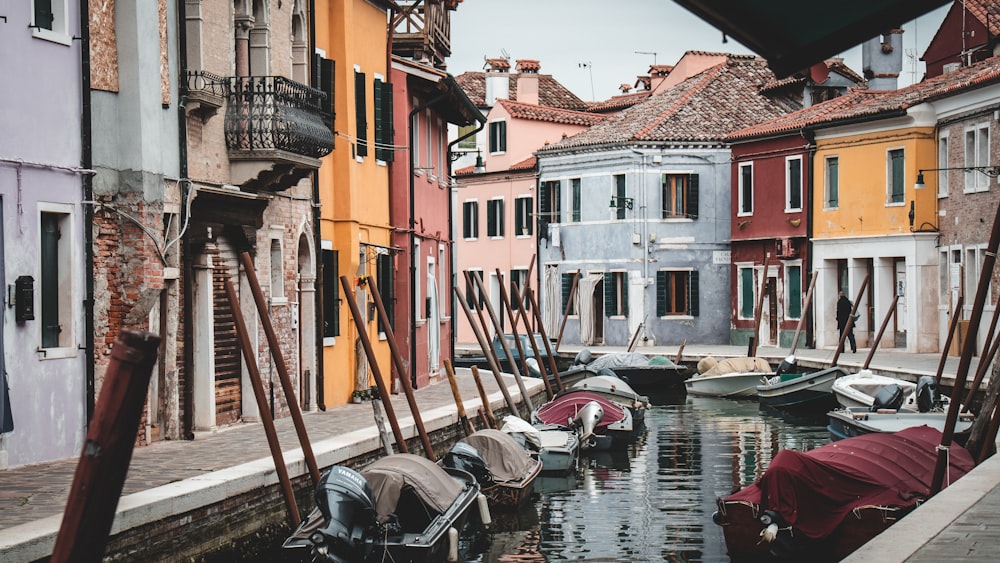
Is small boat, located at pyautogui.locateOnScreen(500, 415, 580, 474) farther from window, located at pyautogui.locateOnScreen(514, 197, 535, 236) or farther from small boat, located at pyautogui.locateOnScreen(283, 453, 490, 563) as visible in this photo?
window, located at pyautogui.locateOnScreen(514, 197, 535, 236)

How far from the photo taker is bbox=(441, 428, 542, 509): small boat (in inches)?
632

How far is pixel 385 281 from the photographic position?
78.8 ft

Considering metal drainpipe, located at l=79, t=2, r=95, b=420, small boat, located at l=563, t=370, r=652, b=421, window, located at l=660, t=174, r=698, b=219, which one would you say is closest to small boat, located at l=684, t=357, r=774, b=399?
small boat, located at l=563, t=370, r=652, b=421

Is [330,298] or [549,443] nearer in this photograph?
[549,443]

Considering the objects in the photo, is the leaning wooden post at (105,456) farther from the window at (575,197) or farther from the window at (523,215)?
the window at (523,215)

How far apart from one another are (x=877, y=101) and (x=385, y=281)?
17.6 metres

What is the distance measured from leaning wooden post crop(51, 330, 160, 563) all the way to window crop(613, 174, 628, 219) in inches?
1522

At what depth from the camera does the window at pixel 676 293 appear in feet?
137

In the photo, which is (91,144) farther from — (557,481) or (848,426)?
(848,426)

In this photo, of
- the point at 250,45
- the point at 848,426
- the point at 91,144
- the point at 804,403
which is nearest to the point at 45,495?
the point at 91,144

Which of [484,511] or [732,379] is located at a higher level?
[732,379]

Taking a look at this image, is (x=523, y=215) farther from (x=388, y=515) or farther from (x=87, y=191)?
(x=388, y=515)

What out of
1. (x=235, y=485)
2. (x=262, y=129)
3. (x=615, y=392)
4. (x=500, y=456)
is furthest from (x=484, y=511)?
(x=615, y=392)

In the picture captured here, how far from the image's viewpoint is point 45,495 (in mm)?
10781
